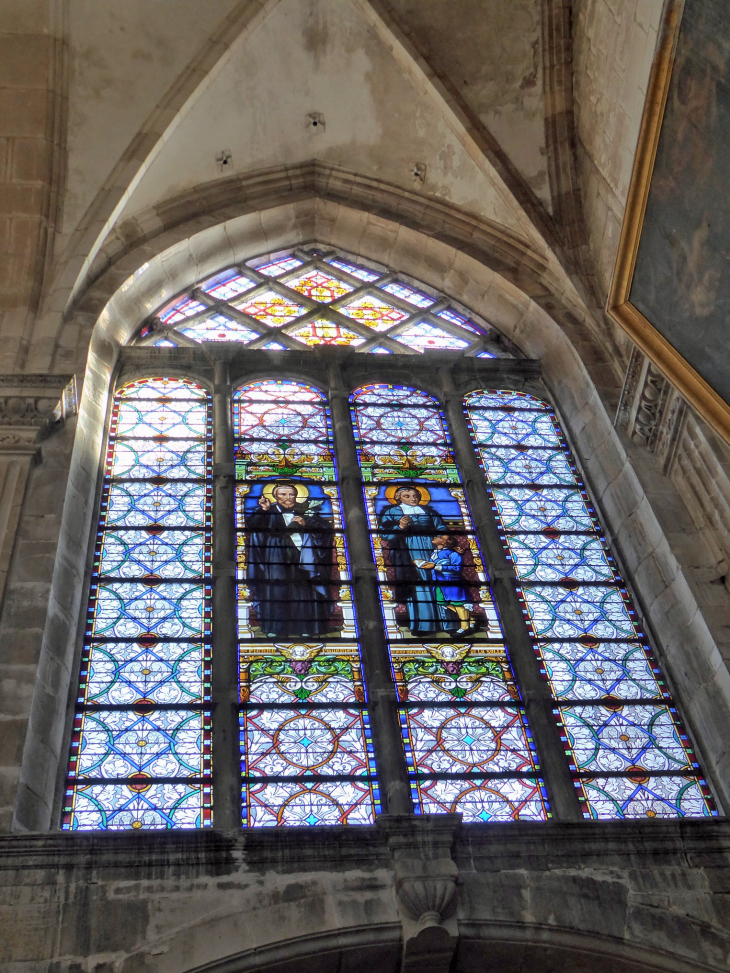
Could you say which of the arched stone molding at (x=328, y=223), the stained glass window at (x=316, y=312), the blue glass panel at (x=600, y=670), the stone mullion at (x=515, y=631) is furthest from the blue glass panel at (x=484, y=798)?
the stained glass window at (x=316, y=312)

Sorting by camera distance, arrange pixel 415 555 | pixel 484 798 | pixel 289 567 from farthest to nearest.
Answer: pixel 415 555 → pixel 289 567 → pixel 484 798

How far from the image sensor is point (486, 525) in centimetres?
990

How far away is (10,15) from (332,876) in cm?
886

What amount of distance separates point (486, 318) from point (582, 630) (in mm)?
4500

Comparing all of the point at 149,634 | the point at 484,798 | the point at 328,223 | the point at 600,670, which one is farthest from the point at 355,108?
the point at 484,798

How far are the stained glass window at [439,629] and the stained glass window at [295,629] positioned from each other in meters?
0.32

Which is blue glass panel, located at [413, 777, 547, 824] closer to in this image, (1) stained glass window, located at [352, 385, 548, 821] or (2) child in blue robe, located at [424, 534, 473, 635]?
(1) stained glass window, located at [352, 385, 548, 821]

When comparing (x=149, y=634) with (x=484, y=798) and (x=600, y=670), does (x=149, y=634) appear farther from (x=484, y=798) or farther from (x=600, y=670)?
(x=600, y=670)

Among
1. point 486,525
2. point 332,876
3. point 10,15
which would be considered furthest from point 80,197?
point 332,876

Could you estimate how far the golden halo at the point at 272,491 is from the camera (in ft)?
33.0

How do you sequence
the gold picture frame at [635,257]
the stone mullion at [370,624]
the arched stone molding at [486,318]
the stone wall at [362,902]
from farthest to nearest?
1. the gold picture frame at [635,257]
2. the arched stone molding at [486,318]
3. the stone mullion at [370,624]
4. the stone wall at [362,902]

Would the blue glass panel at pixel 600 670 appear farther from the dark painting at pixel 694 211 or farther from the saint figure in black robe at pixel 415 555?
the dark painting at pixel 694 211

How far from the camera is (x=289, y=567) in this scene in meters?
9.35

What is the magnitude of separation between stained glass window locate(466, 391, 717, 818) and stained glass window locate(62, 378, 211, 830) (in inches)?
94.4
